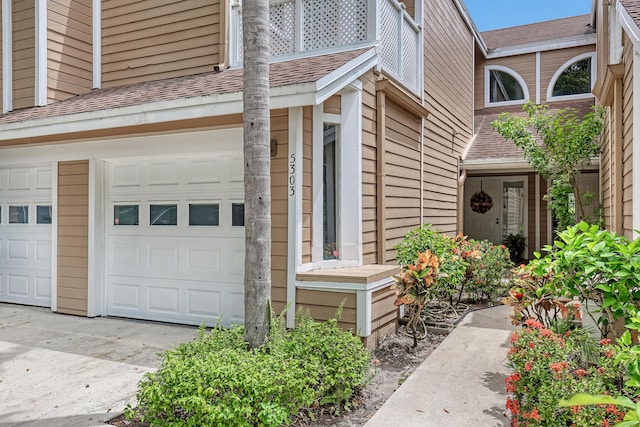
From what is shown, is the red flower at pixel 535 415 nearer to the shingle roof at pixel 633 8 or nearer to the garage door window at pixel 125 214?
the shingle roof at pixel 633 8

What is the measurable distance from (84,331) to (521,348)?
5047mm

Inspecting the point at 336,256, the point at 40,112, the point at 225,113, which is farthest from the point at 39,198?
the point at 336,256

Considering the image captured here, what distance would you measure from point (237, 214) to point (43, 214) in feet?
11.6

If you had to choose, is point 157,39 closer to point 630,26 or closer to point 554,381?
point 630,26

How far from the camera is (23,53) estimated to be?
7387mm

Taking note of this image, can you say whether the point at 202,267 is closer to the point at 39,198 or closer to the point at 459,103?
the point at 39,198

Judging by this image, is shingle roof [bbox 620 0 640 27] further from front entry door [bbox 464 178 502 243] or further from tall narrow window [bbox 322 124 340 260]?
front entry door [bbox 464 178 502 243]

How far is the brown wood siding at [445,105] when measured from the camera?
831 cm

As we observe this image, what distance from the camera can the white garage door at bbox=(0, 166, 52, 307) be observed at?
23.0 ft

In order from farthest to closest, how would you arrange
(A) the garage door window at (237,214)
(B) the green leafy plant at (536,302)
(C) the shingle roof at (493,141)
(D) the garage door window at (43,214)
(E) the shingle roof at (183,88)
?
(C) the shingle roof at (493,141) → (D) the garage door window at (43,214) → (A) the garage door window at (237,214) → (E) the shingle roof at (183,88) → (B) the green leafy plant at (536,302)

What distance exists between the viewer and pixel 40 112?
6625 millimetres

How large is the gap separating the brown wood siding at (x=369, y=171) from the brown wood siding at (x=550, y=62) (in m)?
8.01

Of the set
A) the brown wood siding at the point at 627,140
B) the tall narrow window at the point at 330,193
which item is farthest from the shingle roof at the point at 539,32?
the tall narrow window at the point at 330,193

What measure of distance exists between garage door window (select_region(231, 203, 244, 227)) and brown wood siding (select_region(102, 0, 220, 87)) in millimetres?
2366
